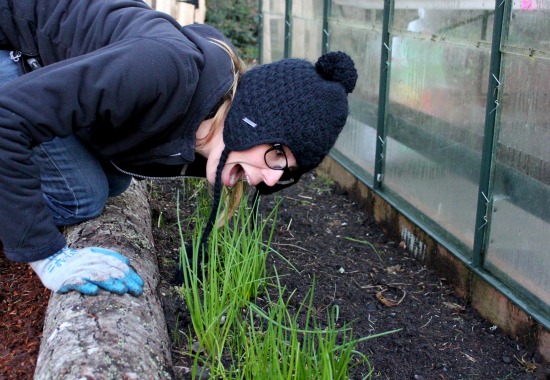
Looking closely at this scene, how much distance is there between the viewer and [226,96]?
221 cm

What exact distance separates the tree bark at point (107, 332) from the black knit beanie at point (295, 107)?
54cm

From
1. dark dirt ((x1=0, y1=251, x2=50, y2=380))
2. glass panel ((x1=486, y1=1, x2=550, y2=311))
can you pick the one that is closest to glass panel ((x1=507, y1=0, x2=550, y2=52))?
glass panel ((x1=486, y1=1, x2=550, y2=311))

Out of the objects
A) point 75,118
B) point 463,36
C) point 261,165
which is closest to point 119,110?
point 75,118

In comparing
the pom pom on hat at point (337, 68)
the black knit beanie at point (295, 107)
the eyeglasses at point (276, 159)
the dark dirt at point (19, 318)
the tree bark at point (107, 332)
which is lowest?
the dark dirt at point (19, 318)

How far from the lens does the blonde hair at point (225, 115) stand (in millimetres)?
2221

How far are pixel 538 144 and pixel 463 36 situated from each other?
27.7 inches

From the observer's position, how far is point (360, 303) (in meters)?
2.89

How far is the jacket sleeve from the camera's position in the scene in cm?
188

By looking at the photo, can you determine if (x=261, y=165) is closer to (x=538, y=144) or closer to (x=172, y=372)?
(x=172, y=372)

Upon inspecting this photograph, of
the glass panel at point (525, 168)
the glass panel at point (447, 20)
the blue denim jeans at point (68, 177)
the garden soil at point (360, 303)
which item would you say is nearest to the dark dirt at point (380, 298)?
the garden soil at point (360, 303)

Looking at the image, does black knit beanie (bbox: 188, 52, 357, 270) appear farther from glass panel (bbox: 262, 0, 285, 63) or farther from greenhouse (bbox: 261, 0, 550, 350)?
glass panel (bbox: 262, 0, 285, 63)

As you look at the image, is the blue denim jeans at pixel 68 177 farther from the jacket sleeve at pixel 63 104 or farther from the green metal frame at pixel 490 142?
the green metal frame at pixel 490 142

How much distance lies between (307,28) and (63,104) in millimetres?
3656

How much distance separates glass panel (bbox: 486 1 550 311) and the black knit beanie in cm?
80
